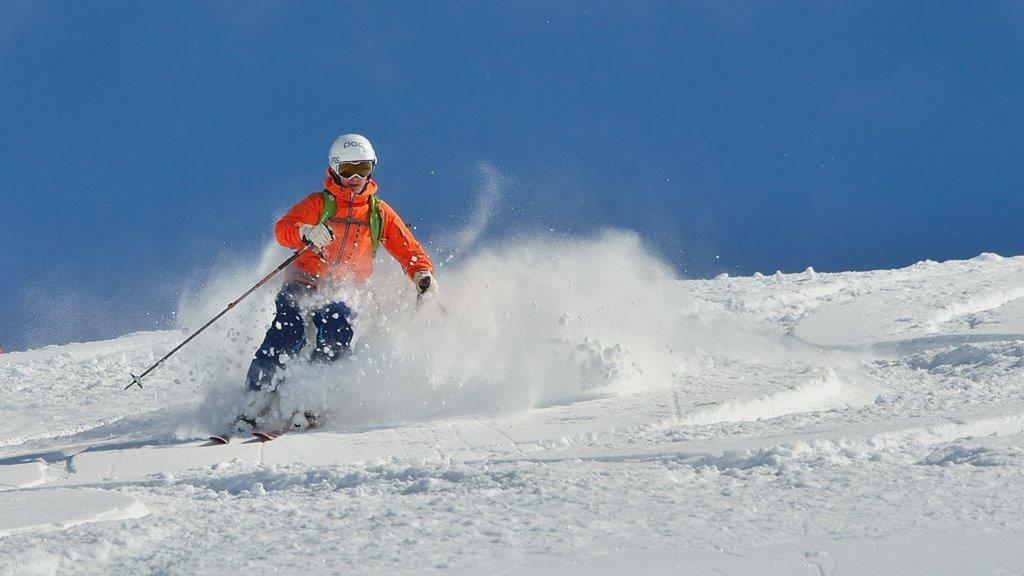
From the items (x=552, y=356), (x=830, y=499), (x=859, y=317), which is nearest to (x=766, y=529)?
(x=830, y=499)

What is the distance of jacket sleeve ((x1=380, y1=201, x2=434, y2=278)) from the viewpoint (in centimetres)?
757

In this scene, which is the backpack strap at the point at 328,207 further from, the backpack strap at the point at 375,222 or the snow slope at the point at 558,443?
the snow slope at the point at 558,443

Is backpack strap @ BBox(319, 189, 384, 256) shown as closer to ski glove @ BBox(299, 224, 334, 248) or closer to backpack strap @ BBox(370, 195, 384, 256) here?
backpack strap @ BBox(370, 195, 384, 256)

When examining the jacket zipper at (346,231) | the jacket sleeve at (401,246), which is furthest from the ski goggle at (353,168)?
the jacket sleeve at (401,246)

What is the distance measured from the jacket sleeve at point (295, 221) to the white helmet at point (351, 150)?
1.02ft

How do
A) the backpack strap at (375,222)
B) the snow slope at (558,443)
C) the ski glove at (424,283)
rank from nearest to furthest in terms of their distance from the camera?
the snow slope at (558,443)
the backpack strap at (375,222)
the ski glove at (424,283)

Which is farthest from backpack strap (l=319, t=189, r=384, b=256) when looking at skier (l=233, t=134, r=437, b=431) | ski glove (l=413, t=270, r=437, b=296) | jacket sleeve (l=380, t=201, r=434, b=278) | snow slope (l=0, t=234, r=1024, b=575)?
snow slope (l=0, t=234, r=1024, b=575)

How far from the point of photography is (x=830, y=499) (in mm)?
3697

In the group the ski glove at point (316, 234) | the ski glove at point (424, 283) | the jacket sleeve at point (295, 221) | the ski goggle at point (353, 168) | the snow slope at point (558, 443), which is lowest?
the snow slope at point (558, 443)

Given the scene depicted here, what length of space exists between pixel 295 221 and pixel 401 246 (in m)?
0.85

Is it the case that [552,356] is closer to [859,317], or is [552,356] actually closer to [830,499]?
[830,499]

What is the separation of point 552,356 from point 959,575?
16.5 ft

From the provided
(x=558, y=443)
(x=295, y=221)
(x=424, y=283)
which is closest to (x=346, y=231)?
(x=295, y=221)

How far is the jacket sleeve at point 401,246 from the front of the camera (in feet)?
24.8
